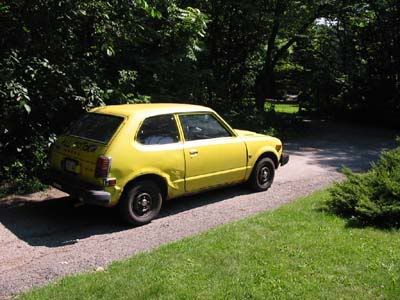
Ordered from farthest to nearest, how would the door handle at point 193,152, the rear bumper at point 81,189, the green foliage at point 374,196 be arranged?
the door handle at point 193,152, the green foliage at point 374,196, the rear bumper at point 81,189

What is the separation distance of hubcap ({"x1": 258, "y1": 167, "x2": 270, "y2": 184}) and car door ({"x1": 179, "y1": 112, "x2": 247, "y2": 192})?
45 centimetres

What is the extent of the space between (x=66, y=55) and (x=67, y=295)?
5700mm

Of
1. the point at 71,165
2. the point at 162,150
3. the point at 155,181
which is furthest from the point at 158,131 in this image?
the point at 71,165

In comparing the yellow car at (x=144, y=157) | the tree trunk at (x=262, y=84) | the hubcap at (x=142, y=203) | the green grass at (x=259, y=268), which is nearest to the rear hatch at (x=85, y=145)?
the yellow car at (x=144, y=157)

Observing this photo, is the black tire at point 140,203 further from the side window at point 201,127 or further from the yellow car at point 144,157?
the side window at point 201,127

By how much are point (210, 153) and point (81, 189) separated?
202 cm

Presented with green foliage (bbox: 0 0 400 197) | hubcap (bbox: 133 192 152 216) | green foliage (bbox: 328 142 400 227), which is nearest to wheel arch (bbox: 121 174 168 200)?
hubcap (bbox: 133 192 152 216)

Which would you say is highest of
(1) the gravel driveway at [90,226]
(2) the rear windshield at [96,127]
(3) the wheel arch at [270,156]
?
(2) the rear windshield at [96,127]

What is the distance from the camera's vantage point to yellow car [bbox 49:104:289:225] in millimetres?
6402

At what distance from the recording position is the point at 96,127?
6926 mm

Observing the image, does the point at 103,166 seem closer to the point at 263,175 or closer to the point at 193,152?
the point at 193,152

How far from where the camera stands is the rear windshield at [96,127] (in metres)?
6.66

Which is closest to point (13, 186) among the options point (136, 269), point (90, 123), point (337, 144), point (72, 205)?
point (72, 205)

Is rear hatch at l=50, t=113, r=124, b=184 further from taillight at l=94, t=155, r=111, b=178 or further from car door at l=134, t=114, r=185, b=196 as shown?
car door at l=134, t=114, r=185, b=196
